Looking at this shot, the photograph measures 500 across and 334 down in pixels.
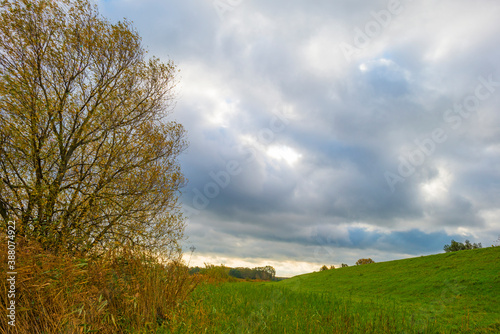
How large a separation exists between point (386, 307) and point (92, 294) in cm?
1041

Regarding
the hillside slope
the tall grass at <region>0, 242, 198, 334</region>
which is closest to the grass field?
the hillside slope

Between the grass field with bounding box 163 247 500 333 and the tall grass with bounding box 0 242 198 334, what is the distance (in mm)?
805

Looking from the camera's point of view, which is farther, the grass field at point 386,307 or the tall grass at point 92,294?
the grass field at point 386,307

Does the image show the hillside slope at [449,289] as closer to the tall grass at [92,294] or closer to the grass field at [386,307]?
the grass field at [386,307]

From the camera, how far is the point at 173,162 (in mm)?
19922

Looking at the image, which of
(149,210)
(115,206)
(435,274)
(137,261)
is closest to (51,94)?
(115,206)

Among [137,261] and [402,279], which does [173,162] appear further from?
[402,279]

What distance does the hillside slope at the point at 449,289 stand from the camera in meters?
10.2

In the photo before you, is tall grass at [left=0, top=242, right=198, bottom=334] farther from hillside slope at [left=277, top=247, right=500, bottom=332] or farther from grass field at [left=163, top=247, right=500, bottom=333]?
hillside slope at [left=277, top=247, right=500, bottom=332]

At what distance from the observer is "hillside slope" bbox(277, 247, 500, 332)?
1023 centimetres

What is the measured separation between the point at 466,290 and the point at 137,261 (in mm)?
14889

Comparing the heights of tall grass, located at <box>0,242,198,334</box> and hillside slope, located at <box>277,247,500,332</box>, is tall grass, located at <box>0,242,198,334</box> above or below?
below

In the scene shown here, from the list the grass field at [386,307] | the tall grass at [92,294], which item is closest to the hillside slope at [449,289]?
the grass field at [386,307]

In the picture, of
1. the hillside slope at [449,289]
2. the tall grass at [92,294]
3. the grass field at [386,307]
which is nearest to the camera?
the tall grass at [92,294]
